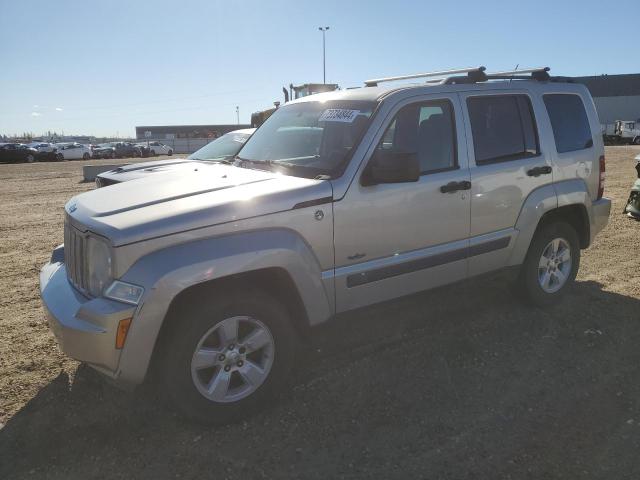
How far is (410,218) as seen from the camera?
364cm

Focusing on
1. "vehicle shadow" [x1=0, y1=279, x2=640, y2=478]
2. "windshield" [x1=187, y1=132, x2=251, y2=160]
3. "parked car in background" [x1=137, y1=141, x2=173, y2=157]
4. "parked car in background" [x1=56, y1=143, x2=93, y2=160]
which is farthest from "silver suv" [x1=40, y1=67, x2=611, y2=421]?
"parked car in background" [x1=137, y1=141, x2=173, y2=157]

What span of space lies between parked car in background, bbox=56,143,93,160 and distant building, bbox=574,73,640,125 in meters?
56.6

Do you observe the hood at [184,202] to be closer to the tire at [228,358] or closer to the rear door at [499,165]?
the tire at [228,358]

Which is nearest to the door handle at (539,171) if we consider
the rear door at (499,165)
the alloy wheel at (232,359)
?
the rear door at (499,165)

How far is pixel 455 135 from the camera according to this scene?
396cm

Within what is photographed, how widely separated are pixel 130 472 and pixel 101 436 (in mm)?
423

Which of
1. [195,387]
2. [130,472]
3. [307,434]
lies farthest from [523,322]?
[130,472]

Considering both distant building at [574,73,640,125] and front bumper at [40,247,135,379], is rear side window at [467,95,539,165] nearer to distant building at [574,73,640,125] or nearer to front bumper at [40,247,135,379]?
front bumper at [40,247,135,379]

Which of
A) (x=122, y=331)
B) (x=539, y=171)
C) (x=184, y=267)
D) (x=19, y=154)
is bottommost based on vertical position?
(x=122, y=331)

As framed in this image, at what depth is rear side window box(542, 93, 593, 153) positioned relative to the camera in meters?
4.67

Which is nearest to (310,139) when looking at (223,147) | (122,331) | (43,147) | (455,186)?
(455,186)

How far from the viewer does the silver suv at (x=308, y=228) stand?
9.13ft

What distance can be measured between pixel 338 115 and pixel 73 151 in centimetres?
4092

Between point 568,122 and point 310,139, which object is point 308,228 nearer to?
point 310,139
